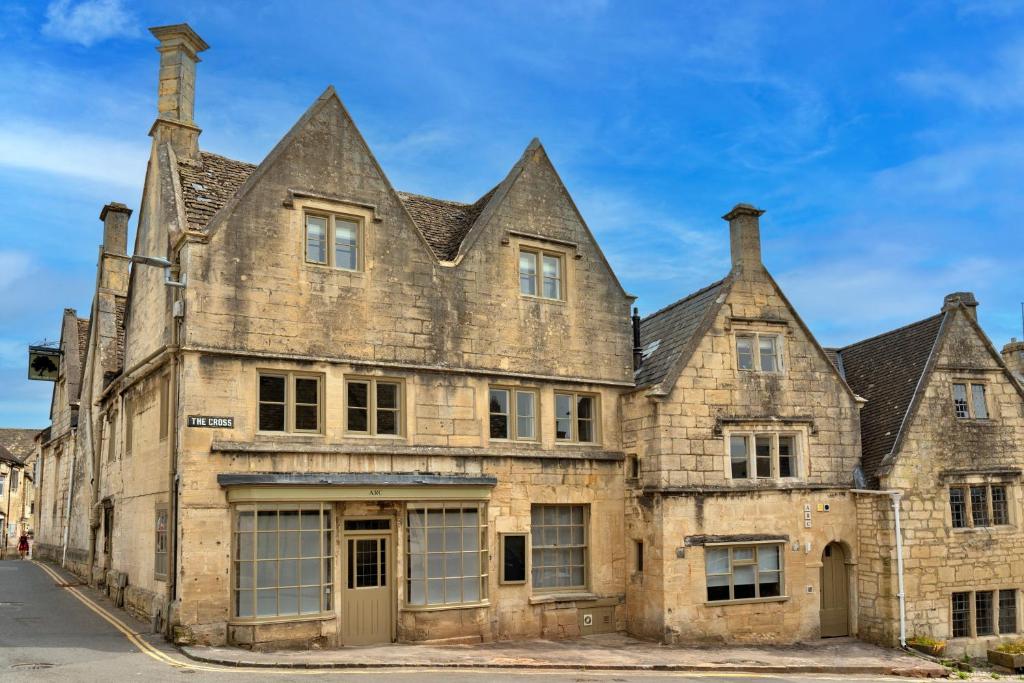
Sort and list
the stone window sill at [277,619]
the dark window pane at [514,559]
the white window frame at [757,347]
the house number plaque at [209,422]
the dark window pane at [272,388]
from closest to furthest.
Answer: the stone window sill at [277,619] < the house number plaque at [209,422] < the dark window pane at [272,388] < the dark window pane at [514,559] < the white window frame at [757,347]

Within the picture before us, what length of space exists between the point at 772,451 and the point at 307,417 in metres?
11.6

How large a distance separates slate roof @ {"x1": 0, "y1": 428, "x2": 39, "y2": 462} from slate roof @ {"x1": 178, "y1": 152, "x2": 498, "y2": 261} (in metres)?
58.4

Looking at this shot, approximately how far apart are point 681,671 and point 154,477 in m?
11.9

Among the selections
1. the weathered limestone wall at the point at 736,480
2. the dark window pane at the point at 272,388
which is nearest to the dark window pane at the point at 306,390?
the dark window pane at the point at 272,388

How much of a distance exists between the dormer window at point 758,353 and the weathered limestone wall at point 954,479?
3981 millimetres

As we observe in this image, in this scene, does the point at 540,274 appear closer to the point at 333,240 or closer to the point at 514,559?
the point at 333,240

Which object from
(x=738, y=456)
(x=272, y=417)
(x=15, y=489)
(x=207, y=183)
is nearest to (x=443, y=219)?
(x=207, y=183)

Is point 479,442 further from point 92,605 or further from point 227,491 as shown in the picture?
point 92,605

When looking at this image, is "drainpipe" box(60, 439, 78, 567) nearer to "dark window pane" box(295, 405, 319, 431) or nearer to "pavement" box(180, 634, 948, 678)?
"dark window pane" box(295, 405, 319, 431)

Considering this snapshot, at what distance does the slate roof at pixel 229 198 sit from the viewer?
19.8m

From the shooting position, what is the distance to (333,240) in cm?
2003

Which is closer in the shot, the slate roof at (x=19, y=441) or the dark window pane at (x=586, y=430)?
the dark window pane at (x=586, y=430)

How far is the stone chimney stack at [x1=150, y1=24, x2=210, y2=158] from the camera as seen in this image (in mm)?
21484

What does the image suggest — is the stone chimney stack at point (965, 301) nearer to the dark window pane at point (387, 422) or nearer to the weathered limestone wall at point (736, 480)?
the weathered limestone wall at point (736, 480)
